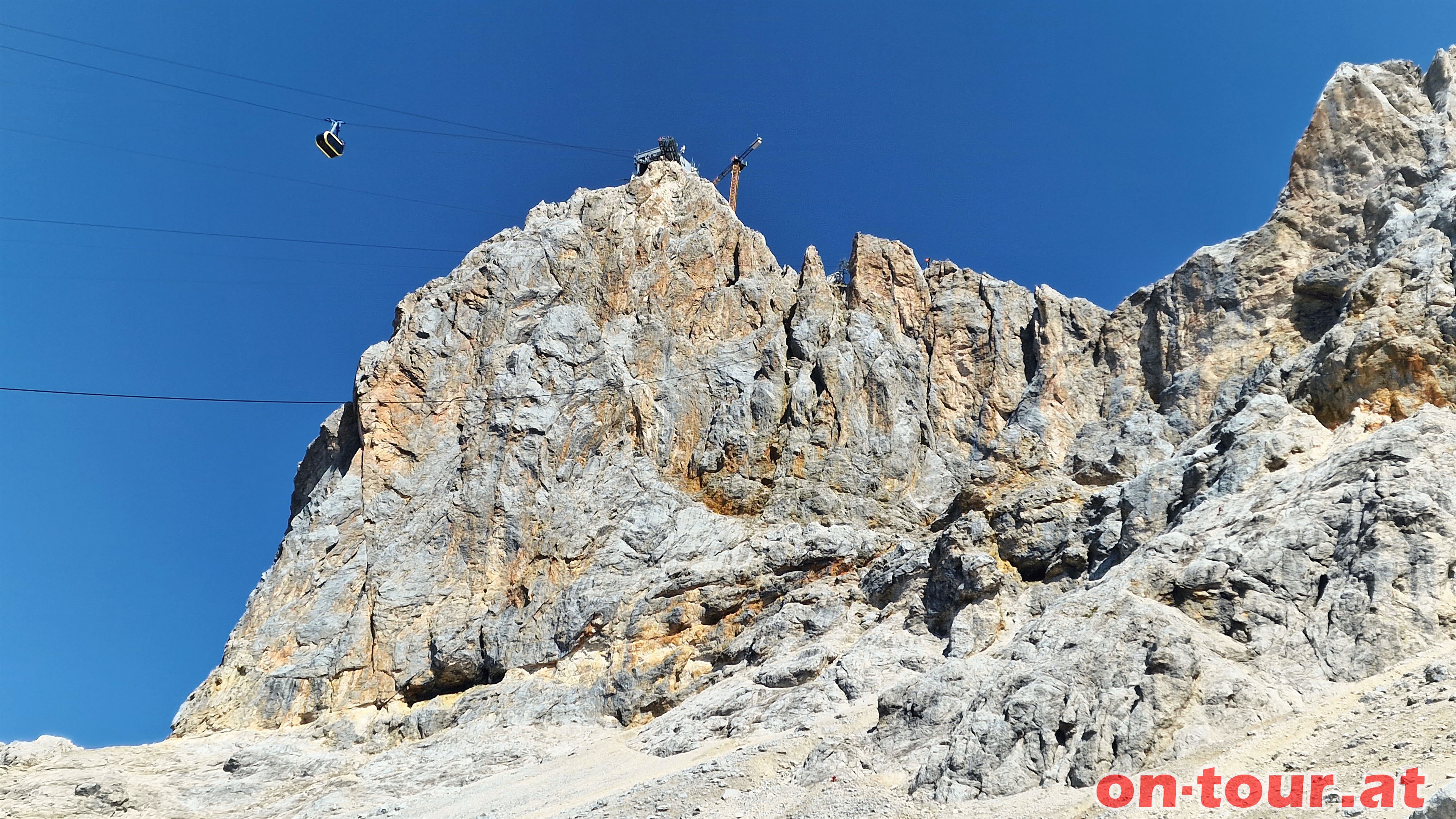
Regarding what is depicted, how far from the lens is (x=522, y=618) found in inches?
2176

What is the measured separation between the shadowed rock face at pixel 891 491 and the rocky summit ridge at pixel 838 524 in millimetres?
167

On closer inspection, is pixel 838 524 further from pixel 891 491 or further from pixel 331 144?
pixel 331 144

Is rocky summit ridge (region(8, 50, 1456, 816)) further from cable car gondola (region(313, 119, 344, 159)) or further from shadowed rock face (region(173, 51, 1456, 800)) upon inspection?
cable car gondola (region(313, 119, 344, 159))

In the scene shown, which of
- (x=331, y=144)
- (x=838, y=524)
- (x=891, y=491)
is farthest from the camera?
(x=891, y=491)

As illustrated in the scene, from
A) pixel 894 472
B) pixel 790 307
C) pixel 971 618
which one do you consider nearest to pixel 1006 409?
pixel 894 472

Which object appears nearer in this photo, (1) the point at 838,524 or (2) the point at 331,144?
(2) the point at 331,144

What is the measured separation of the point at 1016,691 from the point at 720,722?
1621cm

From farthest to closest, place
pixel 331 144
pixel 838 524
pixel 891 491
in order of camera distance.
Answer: pixel 891 491 < pixel 838 524 < pixel 331 144

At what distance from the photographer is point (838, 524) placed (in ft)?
189

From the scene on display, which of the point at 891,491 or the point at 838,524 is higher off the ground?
the point at 891,491

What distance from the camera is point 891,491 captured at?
61.0 metres

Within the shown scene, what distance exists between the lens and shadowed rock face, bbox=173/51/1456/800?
97.6 ft

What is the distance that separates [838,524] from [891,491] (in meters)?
4.91

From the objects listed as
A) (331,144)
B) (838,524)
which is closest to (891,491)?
(838,524)
